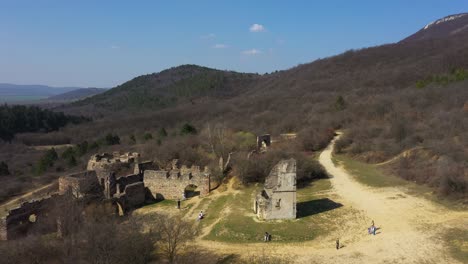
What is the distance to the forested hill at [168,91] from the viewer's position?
352ft

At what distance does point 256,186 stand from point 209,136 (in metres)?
11.2

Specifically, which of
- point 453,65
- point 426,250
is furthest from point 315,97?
point 426,250

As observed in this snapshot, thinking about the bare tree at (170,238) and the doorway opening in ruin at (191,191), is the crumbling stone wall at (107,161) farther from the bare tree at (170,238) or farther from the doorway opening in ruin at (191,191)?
the bare tree at (170,238)

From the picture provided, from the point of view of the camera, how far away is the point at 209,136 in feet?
129

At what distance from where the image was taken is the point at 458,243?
1923cm

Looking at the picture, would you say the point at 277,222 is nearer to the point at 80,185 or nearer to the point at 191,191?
the point at 191,191

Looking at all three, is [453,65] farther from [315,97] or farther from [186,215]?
[186,215]

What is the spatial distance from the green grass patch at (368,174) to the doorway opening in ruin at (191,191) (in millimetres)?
12281

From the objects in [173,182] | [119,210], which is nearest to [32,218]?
[119,210]

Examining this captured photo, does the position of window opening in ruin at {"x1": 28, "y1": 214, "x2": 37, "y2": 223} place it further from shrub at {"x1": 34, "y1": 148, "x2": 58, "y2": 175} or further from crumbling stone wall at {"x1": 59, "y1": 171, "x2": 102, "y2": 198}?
shrub at {"x1": 34, "y1": 148, "x2": 58, "y2": 175}

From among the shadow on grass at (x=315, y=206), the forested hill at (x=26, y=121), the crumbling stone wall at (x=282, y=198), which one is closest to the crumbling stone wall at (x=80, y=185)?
the crumbling stone wall at (x=282, y=198)

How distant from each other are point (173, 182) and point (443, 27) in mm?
151443

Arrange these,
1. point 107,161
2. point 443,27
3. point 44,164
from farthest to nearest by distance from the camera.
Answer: point 443,27, point 44,164, point 107,161

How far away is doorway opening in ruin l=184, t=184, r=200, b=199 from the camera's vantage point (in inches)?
1160
